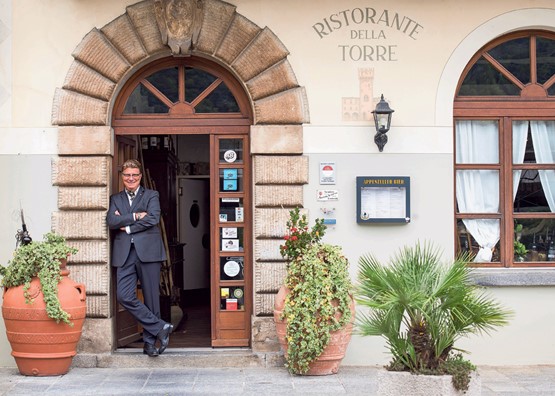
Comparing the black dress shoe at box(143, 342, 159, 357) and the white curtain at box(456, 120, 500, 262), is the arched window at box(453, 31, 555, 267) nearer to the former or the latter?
the white curtain at box(456, 120, 500, 262)

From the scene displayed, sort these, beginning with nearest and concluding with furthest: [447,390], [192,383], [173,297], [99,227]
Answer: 1. [447,390]
2. [192,383]
3. [99,227]
4. [173,297]

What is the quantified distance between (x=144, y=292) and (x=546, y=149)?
15.5ft

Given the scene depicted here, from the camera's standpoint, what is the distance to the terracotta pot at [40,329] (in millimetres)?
9188

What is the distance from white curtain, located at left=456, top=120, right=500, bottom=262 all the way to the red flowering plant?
74.2 inches

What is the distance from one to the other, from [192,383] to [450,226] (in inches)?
129

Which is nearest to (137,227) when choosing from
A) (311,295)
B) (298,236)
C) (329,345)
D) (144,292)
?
(144,292)

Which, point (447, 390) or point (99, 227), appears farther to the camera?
point (99, 227)

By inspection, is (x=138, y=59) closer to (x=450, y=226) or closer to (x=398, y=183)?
(x=398, y=183)

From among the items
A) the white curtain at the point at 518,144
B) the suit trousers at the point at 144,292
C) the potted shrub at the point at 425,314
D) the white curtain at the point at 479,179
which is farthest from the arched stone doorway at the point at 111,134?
the potted shrub at the point at 425,314

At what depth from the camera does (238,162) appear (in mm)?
10344

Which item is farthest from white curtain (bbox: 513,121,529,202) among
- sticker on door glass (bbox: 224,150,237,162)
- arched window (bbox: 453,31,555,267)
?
sticker on door glass (bbox: 224,150,237,162)

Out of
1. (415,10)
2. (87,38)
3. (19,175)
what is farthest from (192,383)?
(415,10)

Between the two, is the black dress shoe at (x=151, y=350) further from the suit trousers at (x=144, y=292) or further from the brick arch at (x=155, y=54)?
the brick arch at (x=155, y=54)

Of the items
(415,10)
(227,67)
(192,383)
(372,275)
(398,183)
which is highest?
(415,10)
